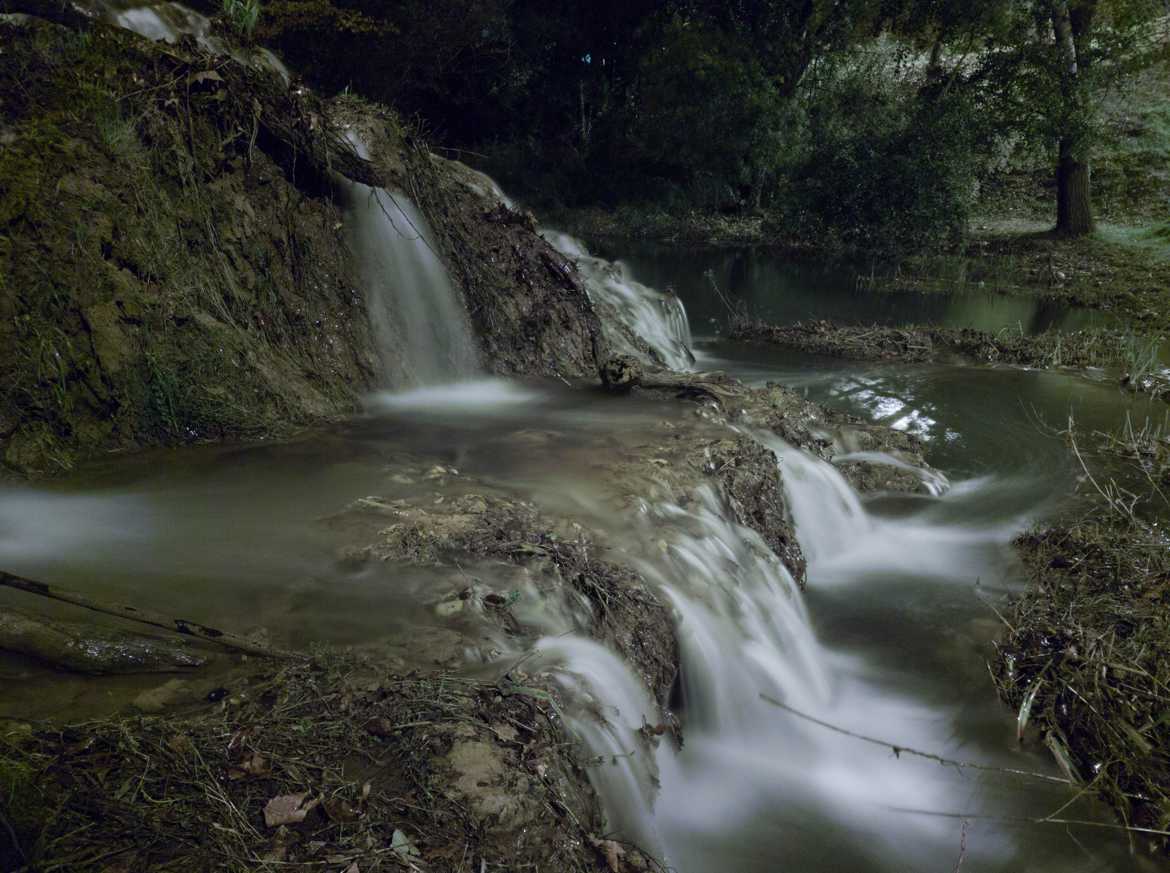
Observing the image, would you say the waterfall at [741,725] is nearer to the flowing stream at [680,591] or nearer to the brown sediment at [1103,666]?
the flowing stream at [680,591]

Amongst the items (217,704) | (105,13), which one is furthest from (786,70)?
(217,704)

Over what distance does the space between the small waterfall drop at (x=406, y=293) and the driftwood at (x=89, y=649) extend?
4.15 metres

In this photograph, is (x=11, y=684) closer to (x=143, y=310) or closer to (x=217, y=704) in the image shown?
(x=217, y=704)

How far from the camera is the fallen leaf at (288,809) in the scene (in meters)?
2.27

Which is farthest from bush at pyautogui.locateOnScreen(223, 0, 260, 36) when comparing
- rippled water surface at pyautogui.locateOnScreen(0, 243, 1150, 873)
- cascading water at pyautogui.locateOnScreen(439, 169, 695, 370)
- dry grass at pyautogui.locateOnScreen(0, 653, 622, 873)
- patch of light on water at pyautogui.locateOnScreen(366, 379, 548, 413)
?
dry grass at pyautogui.locateOnScreen(0, 653, 622, 873)

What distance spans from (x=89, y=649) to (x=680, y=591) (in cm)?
253

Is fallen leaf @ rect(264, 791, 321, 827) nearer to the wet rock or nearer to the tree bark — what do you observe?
the wet rock

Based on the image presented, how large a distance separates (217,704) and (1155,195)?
26.6 metres

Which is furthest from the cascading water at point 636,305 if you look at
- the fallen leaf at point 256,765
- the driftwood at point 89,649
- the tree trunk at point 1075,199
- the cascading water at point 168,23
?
the tree trunk at point 1075,199

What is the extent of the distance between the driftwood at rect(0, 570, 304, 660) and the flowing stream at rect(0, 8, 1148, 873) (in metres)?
0.17

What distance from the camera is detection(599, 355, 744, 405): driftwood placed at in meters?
7.12

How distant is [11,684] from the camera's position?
282cm

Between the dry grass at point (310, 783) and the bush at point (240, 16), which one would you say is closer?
the dry grass at point (310, 783)

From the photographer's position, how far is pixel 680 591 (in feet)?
14.0
